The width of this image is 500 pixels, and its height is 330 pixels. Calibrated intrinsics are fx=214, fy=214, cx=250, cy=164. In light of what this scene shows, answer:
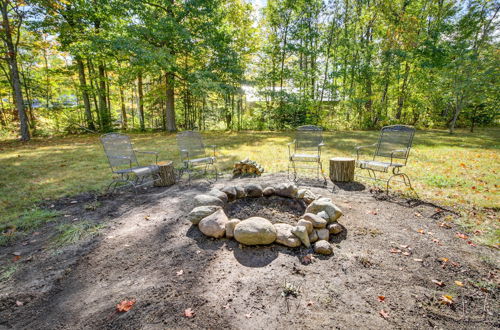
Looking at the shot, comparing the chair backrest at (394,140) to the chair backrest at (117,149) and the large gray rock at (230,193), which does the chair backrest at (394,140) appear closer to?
the large gray rock at (230,193)

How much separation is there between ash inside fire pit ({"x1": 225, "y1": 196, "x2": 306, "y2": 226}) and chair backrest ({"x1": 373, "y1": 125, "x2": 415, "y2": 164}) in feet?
8.25

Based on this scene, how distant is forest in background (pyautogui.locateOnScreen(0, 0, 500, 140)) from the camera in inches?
420

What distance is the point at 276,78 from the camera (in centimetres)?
1509

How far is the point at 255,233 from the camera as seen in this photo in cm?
231

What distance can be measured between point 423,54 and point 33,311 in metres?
19.8

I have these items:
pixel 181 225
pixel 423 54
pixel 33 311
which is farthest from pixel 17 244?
pixel 423 54

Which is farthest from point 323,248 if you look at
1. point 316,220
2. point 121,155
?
point 121,155

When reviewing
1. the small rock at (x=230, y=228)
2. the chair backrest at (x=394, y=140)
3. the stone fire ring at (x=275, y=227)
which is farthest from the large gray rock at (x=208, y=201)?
the chair backrest at (x=394, y=140)

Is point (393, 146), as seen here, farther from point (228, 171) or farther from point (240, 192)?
point (228, 171)

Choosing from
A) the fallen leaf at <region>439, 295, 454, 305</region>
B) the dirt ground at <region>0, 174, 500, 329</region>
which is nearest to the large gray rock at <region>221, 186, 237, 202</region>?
the dirt ground at <region>0, 174, 500, 329</region>

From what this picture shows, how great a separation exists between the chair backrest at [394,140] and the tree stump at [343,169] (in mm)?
697

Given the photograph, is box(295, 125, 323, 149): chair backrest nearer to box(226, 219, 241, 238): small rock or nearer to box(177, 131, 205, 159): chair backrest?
box(177, 131, 205, 159): chair backrest

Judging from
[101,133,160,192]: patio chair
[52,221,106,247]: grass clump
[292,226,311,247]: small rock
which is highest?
[101,133,160,192]: patio chair

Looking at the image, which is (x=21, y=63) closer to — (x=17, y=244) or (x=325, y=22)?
(x=17, y=244)
